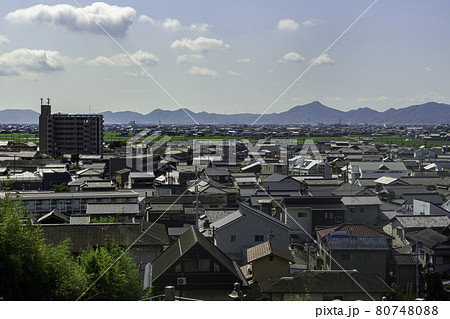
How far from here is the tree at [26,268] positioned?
1.66 metres

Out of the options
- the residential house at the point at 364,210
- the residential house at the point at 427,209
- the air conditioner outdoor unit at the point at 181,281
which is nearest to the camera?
the air conditioner outdoor unit at the point at 181,281

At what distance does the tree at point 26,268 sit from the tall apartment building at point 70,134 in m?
20.2

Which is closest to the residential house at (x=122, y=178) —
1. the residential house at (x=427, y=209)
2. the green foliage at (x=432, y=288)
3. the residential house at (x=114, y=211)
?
the residential house at (x=114, y=211)

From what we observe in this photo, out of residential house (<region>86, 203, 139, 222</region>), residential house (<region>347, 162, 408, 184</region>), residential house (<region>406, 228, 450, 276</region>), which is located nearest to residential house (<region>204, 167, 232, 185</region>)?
residential house (<region>347, 162, 408, 184</region>)

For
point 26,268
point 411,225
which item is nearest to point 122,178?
point 411,225

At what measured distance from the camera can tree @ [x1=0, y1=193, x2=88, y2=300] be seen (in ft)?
5.45

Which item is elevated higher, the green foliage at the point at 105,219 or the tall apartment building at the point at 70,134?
the tall apartment building at the point at 70,134

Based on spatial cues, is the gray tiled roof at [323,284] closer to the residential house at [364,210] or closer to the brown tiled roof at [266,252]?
the brown tiled roof at [266,252]

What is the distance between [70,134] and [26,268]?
2095 centimetres

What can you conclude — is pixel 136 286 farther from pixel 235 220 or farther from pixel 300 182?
pixel 300 182

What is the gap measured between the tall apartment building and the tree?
2025cm

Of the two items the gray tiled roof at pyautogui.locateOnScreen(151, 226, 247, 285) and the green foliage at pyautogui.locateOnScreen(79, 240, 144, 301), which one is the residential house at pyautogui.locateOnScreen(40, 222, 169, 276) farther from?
the green foliage at pyautogui.locateOnScreen(79, 240, 144, 301)

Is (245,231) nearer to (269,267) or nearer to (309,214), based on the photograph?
(269,267)

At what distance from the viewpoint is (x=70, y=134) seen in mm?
21688
